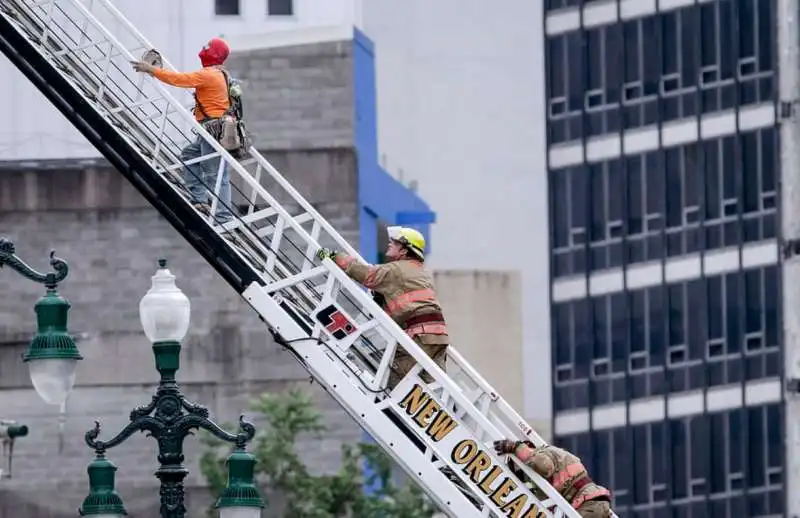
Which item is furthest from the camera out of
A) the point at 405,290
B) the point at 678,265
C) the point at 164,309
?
the point at 678,265

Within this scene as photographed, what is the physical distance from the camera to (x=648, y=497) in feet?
229

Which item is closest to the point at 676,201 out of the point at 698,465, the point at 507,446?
the point at 698,465

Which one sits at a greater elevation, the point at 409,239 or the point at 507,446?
the point at 409,239

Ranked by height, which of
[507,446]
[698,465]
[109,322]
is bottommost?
[698,465]

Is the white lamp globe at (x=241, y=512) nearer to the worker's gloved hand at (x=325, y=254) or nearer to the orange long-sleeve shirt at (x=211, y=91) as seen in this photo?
the worker's gloved hand at (x=325, y=254)

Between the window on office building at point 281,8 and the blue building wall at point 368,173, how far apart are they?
139 cm

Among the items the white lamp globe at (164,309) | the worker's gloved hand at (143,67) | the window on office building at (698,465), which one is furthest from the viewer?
the window on office building at (698,465)

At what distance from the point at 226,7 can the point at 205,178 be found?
37.3 metres

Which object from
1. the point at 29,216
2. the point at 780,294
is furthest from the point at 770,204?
the point at 29,216

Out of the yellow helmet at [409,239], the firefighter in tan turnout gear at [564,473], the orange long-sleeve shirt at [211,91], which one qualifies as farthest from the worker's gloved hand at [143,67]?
the firefighter in tan turnout gear at [564,473]

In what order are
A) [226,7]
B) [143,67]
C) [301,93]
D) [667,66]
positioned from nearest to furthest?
1. [143,67]
2. [301,93]
3. [226,7]
4. [667,66]

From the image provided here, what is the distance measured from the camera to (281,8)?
65.0m

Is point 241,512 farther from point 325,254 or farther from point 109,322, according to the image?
point 109,322

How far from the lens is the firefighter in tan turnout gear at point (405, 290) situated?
26609 mm
